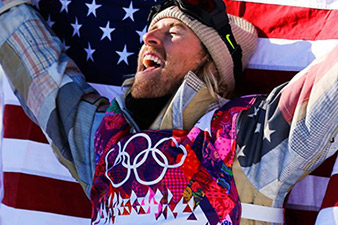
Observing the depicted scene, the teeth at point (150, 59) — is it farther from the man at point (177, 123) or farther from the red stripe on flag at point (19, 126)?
the red stripe on flag at point (19, 126)

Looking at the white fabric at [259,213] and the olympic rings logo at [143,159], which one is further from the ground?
the olympic rings logo at [143,159]

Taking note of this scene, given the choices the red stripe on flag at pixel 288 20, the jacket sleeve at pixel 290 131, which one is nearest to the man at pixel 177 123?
the jacket sleeve at pixel 290 131

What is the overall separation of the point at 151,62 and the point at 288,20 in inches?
25.2

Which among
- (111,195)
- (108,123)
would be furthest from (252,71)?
(111,195)

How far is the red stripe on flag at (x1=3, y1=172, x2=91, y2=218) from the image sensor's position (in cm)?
295

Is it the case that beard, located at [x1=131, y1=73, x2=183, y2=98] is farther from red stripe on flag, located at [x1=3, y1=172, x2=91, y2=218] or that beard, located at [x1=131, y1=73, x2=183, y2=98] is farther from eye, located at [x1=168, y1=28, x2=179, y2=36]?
red stripe on flag, located at [x1=3, y1=172, x2=91, y2=218]

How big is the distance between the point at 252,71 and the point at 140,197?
2.74 ft

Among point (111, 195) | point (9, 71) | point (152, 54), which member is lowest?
point (111, 195)

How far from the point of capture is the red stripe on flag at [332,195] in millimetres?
2162

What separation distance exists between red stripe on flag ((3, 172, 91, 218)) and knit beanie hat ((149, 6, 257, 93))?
2.79 ft

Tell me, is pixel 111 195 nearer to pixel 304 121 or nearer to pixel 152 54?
pixel 152 54

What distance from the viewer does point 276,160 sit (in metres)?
2.14

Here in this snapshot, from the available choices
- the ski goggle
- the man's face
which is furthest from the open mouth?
the ski goggle

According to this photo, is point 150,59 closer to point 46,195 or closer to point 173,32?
point 173,32
